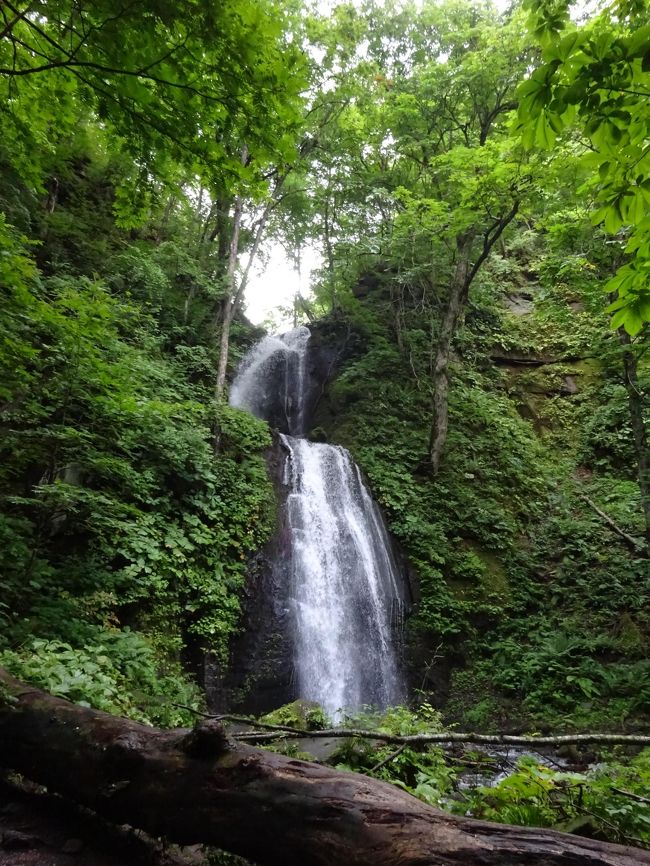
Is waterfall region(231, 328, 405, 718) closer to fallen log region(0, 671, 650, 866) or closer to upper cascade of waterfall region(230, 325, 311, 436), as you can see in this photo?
upper cascade of waterfall region(230, 325, 311, 436)

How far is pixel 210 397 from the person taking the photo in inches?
427

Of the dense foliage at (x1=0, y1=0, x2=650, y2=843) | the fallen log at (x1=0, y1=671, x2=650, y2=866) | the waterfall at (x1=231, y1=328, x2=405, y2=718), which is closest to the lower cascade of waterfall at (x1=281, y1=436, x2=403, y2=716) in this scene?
the waterfall at (x1=231, y1=328, x2=405, y2=718)

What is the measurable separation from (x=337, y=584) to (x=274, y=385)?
8.45 m

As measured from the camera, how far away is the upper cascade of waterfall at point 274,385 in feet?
50.8

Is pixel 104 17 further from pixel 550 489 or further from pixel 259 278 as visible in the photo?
pixel 259 278

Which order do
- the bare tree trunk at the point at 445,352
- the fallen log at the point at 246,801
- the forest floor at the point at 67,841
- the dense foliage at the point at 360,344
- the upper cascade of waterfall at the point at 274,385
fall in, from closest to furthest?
the fallen log at the point at 246,801 < the forest floor at the point at 67,841 < the dense foliage at the point at 360,344 < the bare tree trunk at the point at 445,352 < the upper cascade of waterfall at the point at 274,385

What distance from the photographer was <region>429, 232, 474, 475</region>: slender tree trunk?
1260 cm

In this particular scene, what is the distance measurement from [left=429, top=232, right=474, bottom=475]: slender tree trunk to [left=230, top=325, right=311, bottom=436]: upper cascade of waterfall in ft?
15.0

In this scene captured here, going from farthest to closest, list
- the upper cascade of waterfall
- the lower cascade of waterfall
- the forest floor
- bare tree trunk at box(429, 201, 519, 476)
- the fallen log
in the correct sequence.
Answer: the upper cascade of waterfall → bare tree trunk at box(429, 201, 519, 476) → the lower cascade of waterfall → the forest floor → the fallen log

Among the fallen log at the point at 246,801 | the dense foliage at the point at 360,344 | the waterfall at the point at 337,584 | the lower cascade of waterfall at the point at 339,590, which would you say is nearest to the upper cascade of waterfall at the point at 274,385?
the dense foliage at the point at 360,344

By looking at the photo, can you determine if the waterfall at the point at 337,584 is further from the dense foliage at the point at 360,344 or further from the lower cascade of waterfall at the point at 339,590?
the dense foliage at the point at 360,344

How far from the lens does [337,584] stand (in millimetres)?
9375

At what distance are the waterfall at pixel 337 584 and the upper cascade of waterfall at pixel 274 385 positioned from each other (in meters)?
3.89

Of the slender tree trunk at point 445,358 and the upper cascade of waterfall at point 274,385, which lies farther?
the upper cascade of waterfall at point 274,385
